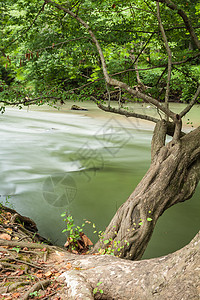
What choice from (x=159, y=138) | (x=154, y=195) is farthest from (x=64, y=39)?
(x=154, y=195)

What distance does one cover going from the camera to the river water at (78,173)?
6508 mm

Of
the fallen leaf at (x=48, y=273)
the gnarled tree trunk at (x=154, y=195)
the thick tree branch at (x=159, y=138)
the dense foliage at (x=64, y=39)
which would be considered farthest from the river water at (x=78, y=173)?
the fallen leaf at (x=48, y=273)

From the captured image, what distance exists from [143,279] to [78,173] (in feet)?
23.0

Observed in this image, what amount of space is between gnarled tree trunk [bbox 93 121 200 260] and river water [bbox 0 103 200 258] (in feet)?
4.52

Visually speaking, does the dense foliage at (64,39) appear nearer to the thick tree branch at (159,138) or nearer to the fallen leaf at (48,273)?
the thick tree branch at (159,138)

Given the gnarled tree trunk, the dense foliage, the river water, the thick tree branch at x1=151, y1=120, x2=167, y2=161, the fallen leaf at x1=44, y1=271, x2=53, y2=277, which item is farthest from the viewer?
the river water

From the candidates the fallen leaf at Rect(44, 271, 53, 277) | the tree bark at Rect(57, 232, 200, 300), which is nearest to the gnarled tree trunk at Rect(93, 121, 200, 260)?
A: the tree bark at Rect(57, 232, 200, 300)

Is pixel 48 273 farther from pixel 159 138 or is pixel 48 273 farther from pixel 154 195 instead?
pixel 159 138

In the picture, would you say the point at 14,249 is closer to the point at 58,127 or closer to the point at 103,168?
the point at 103,168

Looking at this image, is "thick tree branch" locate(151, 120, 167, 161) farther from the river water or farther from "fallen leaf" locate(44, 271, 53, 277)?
"fallen leaf" locate(44, 271, 53, 277)

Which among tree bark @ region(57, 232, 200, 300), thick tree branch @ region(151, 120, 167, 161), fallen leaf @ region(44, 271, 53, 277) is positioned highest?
thick tree branch @ region(151, 120, 167, 161)

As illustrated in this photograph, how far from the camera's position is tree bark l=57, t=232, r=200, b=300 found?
7.82 feet

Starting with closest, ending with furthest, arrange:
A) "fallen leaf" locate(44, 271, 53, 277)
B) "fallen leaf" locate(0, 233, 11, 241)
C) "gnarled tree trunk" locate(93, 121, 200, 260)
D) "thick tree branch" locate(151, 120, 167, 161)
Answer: "fallen leaf" locate(44, 271, 53, 277) < "fallen leaf" locate(0, 233, 11, 241) < "gnarled tree trunk" locate(93, 121, 200, 260) < "thick tree branch" locate(151, 120, 167, 161)

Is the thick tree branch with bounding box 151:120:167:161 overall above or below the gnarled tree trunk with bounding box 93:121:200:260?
above
